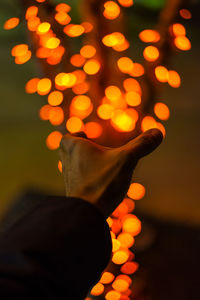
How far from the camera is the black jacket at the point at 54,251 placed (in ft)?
1.44

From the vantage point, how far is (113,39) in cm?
115

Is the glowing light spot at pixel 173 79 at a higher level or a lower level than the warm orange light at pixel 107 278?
higher

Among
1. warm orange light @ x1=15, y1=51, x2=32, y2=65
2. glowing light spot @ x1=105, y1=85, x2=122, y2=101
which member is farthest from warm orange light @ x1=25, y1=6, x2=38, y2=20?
glowing light spot @ x1=105, y1=85, x2=122, y2=101

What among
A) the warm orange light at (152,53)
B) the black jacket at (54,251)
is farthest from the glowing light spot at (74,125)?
the black jacket at (54,251)

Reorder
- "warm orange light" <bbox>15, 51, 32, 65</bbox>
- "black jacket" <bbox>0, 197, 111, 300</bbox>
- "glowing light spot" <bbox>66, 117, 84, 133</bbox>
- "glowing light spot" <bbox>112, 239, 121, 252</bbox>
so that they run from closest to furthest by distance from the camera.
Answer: "black jacket" <bbox>0, 197, 111, 300</bbox>, "warm orange light" <bbox>15, 51, 32, 65</bbox>, "glowing light spot" <bbox>66, 117, 84, 133</bbox>, "glowing light spot" <bbox>112, 239, 121, 252</bbox>

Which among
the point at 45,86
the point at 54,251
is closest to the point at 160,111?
the point at 45,86

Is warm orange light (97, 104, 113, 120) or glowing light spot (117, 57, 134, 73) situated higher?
glowing light spot (117, 57, 134, 73)

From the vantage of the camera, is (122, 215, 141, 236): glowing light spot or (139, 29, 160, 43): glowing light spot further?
(122, 215, 141, 236): glowing light spot

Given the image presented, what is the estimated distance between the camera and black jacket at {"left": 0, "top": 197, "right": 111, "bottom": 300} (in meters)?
0.44

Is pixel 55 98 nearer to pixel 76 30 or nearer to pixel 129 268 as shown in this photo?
pixel 76 30

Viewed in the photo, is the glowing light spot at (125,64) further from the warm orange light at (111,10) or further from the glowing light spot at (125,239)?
the glowing light spot at (125,239)

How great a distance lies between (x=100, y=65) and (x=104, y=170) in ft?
1.94

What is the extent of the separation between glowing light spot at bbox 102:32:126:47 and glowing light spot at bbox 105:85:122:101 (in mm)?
156

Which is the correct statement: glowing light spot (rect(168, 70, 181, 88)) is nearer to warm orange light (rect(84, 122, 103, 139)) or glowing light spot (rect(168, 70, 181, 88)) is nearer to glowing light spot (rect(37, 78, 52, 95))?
warm orange light (rect(84, 122, 103, 139))
